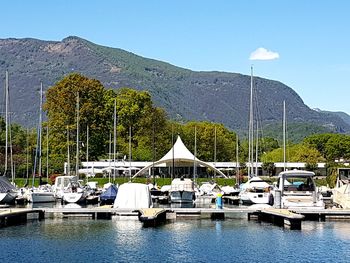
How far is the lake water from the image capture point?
113ft

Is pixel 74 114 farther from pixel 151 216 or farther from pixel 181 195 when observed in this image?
pixel 151 216

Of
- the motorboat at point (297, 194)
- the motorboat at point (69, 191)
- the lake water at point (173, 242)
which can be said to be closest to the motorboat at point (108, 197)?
the motorboat at point (69, 191)

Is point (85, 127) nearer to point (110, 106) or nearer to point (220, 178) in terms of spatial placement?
point (110, 106)

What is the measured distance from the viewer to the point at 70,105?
104 meters

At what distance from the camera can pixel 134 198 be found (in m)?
53.3

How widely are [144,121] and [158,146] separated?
4.85 m

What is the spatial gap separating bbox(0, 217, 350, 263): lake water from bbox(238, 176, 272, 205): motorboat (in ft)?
42.3

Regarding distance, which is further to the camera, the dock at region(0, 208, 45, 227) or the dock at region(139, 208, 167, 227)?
the dock at region(0, 208, 45, 227)

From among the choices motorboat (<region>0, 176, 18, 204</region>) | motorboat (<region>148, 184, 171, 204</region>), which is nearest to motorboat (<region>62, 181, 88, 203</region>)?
motorboat (<region>0, 176, 18, 204</region>)

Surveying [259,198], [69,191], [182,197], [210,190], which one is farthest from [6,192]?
[210,190]

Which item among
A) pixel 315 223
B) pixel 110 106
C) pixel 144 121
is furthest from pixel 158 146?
pixel 315 223

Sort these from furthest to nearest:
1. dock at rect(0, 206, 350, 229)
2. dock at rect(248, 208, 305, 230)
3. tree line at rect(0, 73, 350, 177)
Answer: tree line at rect(0, 73, 350, 177), dock at rect(0, 206, 350, 229), dock at rect(248, 208, 305, 230)

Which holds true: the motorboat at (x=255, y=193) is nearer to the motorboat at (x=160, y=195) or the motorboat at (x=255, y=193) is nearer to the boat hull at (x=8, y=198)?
the motorboat at (x=160, y=195)

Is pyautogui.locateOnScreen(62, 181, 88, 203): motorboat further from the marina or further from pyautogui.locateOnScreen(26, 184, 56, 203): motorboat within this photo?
the marina
